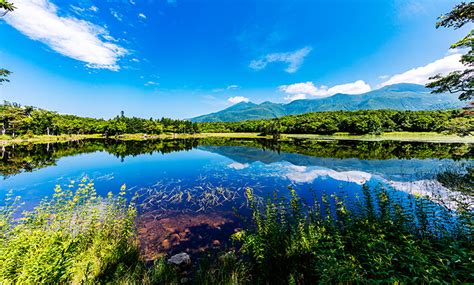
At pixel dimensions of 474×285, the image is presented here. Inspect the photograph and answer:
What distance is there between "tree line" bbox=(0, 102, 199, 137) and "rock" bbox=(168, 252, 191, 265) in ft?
332

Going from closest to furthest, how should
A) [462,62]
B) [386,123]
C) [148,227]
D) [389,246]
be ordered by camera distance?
[389,246], [148,227], [462,62], [386,123]

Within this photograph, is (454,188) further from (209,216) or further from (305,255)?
(209,216)

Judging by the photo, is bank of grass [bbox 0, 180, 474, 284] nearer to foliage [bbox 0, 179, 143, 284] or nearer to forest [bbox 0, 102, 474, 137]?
foliage [bbox 0, 179, 143, 284]

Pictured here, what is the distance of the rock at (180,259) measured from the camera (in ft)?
23.6

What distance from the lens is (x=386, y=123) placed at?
9156cm

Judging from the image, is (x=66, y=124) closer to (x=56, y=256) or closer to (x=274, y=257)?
(x=56, y=256)

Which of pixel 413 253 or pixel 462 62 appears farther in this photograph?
pixel 462 62

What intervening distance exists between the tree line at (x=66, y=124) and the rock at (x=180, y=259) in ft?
332

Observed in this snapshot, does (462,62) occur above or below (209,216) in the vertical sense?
above

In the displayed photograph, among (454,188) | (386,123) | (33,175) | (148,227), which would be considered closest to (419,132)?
(386,123)

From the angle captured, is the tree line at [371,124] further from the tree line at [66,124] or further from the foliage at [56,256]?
the foliage at [56,256]

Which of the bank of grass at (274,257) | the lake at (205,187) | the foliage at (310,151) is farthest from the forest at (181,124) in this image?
the bank of grass at (274,257)

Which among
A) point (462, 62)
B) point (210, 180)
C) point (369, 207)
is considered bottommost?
point (210, 180)

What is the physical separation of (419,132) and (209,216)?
110 m
